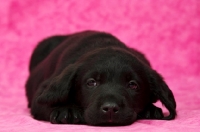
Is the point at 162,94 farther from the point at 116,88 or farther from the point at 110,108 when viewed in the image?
the point at 110,108

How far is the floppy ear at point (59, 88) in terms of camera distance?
4309 millimetres

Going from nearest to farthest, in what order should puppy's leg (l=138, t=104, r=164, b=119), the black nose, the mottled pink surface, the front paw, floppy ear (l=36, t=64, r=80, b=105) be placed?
the black nose, the front paw, floppy ear (l=36, t=64, r=80, b=105), puppy's leg (l=138, t=104, r=164, b=119), the mottled pink surface

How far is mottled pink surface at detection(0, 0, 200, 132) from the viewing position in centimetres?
735

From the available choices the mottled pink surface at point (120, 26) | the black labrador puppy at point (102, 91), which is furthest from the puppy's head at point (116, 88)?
the mottled pink surface at point (120, 26)

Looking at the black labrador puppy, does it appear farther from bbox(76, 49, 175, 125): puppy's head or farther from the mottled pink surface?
the mottled pink surface

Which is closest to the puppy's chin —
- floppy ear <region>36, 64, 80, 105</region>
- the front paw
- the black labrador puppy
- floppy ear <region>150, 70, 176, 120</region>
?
the black labrador puppy

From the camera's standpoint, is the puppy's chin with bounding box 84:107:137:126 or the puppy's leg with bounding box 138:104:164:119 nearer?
the puppy's chin with bounding box 84:107:137:126

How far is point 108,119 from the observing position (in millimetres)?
3875

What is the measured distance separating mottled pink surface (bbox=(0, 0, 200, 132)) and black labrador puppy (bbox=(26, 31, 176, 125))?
2591 millimetres

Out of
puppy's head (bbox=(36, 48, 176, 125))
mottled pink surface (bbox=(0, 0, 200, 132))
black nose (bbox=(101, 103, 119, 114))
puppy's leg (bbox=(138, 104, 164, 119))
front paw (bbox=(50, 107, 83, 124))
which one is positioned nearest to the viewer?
black nose (bbox=(101, 103, 119, 114))

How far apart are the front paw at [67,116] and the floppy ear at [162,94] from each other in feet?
2.27

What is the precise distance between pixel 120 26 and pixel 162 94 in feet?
10.2

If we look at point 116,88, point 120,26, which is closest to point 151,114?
point 116,88

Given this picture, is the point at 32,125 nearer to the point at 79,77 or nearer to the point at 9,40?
the point at 79,77
